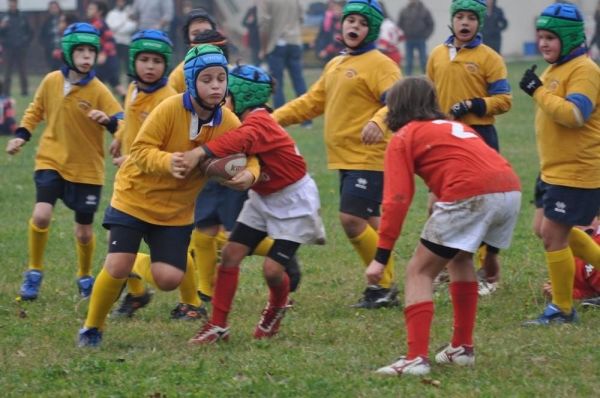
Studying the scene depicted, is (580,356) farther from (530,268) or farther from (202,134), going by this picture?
(530,268)

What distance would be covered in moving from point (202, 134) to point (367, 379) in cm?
166

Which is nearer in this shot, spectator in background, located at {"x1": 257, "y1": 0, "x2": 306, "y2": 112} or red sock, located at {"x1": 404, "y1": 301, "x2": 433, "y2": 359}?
red sock, located at {"x1": 404, "y1": 301, "x2": 433, "y2": 359}

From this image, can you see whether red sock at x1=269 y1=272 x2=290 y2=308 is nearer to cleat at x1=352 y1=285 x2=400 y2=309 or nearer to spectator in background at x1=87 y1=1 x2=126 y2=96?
cleat at x1=352 y1=285 x2=400 y2=309

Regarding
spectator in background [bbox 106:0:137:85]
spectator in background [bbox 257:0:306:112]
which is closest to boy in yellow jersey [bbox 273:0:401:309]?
spectator in background [bbox 257:0:306:112]

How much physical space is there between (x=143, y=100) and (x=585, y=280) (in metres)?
3.08

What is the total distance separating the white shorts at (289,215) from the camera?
7.14 meters

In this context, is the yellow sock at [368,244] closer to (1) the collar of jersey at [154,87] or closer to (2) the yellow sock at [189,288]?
(2) the yellow sock at [189,288]

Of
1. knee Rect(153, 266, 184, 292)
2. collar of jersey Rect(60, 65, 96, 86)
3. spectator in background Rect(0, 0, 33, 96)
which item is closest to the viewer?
knee Rect(153, 266, 184, 292)

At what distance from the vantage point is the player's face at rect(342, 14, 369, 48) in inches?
334

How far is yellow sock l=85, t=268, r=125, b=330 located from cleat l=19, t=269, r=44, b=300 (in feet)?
5.65

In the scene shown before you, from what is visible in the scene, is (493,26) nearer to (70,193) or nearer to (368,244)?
(368,244)

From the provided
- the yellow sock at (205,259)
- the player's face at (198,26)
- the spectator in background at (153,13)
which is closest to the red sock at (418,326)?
the yellow sock at (205,259)

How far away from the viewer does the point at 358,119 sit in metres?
8.48

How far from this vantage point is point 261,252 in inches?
317
